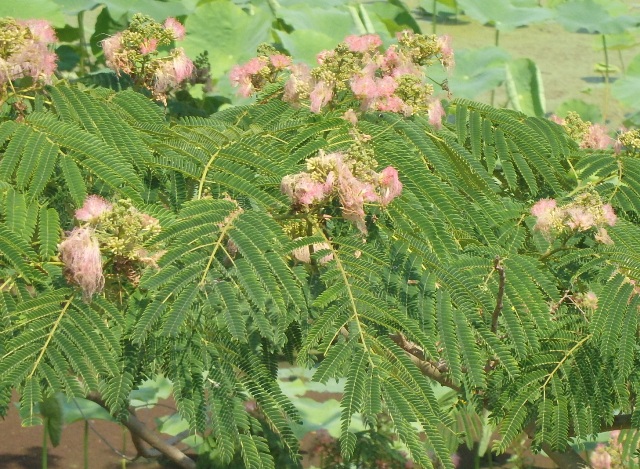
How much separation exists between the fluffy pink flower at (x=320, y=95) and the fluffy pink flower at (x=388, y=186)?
0.49 meters

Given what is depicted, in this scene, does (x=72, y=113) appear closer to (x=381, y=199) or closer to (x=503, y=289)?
(x=381, y=199)

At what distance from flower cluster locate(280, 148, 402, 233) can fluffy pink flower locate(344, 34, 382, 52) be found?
720 mm

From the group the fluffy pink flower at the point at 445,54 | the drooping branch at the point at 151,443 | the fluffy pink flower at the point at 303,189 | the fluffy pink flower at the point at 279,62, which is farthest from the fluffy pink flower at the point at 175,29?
the drooping branch at the point at 151,443

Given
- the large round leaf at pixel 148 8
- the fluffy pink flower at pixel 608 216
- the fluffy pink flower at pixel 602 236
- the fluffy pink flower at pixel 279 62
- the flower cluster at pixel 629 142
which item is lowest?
the large round leaf at pixel 148 8

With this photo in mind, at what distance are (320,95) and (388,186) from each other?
52 centimetres

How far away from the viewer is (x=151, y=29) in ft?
8.74

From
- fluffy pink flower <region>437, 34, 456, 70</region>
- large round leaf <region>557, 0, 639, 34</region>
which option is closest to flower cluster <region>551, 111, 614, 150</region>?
fluffy pink flower <region>437, 34, 456, 70</region>

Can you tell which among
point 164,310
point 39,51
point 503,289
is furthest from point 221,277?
point 39,51

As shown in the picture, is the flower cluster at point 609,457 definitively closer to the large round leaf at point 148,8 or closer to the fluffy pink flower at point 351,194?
the fluffy pink flower at point 351,194

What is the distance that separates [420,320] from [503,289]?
0.63ft

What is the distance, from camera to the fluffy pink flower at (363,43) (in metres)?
2.74

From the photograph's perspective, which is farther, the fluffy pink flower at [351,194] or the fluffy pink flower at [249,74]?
the fluffy pink flower at [249,74]

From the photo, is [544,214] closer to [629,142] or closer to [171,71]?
[629,142]

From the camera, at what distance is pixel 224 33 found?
22.4ft
